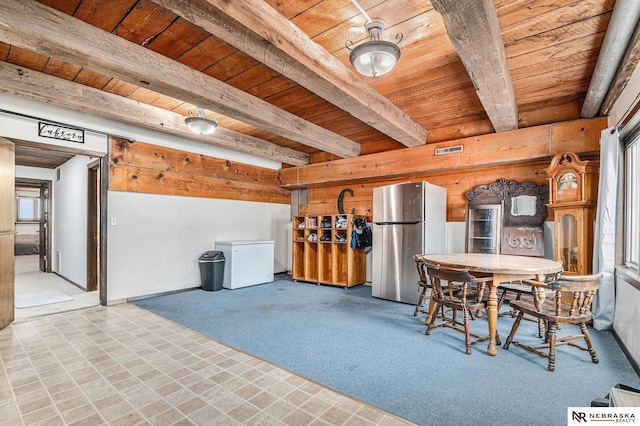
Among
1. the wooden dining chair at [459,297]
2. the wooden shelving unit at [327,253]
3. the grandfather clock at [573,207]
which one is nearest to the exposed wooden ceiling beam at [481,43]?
the grandfather clock at [573,207]

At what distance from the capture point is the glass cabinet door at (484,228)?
433 centimetres

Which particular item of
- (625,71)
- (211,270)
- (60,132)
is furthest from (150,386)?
(625,71)

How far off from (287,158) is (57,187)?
17.4 feet

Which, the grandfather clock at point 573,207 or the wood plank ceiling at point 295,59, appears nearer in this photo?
the wood plank ceiling at point 295,59

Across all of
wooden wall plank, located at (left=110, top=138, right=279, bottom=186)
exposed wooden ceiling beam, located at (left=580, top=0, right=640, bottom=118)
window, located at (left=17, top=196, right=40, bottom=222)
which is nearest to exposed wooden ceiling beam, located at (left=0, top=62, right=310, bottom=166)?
wooden wall plank, located at (left=110, top=138, right=279, bottom=186)

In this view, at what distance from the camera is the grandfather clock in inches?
138

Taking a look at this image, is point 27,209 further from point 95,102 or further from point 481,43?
point 481,43

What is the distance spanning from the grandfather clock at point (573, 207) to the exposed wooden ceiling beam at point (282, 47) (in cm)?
228

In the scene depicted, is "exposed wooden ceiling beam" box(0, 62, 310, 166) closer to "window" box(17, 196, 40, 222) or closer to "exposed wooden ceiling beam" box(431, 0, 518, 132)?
"exposed wooden ceiling beam" box(431, 0, 518, 132)

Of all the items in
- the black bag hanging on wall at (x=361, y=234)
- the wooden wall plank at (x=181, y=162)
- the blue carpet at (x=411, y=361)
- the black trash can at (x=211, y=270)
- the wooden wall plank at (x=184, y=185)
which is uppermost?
the wooden wall plank at (x=181, y=162)

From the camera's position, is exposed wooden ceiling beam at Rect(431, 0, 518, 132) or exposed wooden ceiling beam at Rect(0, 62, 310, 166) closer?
exposed wooden ceiling beam at Rect(431, 0, 518, 132)

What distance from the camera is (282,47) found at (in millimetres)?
2162

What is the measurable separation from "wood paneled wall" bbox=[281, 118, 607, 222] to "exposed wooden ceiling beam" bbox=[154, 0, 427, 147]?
5.56 ft

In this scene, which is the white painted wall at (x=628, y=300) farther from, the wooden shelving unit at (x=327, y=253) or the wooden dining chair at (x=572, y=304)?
the wooden shelving unit at (x=327, y=253)
